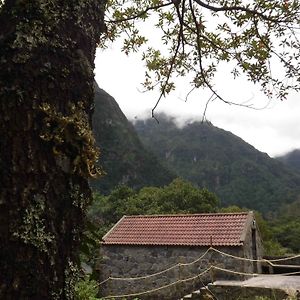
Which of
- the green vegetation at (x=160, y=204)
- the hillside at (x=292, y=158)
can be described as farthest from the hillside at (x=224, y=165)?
the green vegetation at (x=160, y=204)

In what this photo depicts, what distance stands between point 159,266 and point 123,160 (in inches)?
2026

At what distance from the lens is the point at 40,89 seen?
4.24 ft

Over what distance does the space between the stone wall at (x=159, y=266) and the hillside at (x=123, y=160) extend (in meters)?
39.4

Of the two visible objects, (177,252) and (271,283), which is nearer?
(271,283)

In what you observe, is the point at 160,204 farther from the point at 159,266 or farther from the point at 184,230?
the point at 159,266

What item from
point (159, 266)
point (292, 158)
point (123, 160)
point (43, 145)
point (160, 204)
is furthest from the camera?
point (292, 158)

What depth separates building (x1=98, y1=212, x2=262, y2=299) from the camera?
1263 centimetres

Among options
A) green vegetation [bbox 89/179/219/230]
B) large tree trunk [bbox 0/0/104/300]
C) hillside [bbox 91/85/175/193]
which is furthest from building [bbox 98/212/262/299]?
hillside [bbox 91/85/175/193]

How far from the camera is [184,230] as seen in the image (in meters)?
14.5

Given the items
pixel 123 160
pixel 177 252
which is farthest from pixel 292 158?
pixel 177 252

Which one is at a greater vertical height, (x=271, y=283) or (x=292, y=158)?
(x=292, y=158)

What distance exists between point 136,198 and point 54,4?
91.5 feet

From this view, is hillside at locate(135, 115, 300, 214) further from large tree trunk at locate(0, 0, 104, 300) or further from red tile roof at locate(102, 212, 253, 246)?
large tree trunk at locate(0, 0, 104, 300)

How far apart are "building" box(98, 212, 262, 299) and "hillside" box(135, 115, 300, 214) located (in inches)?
1967
